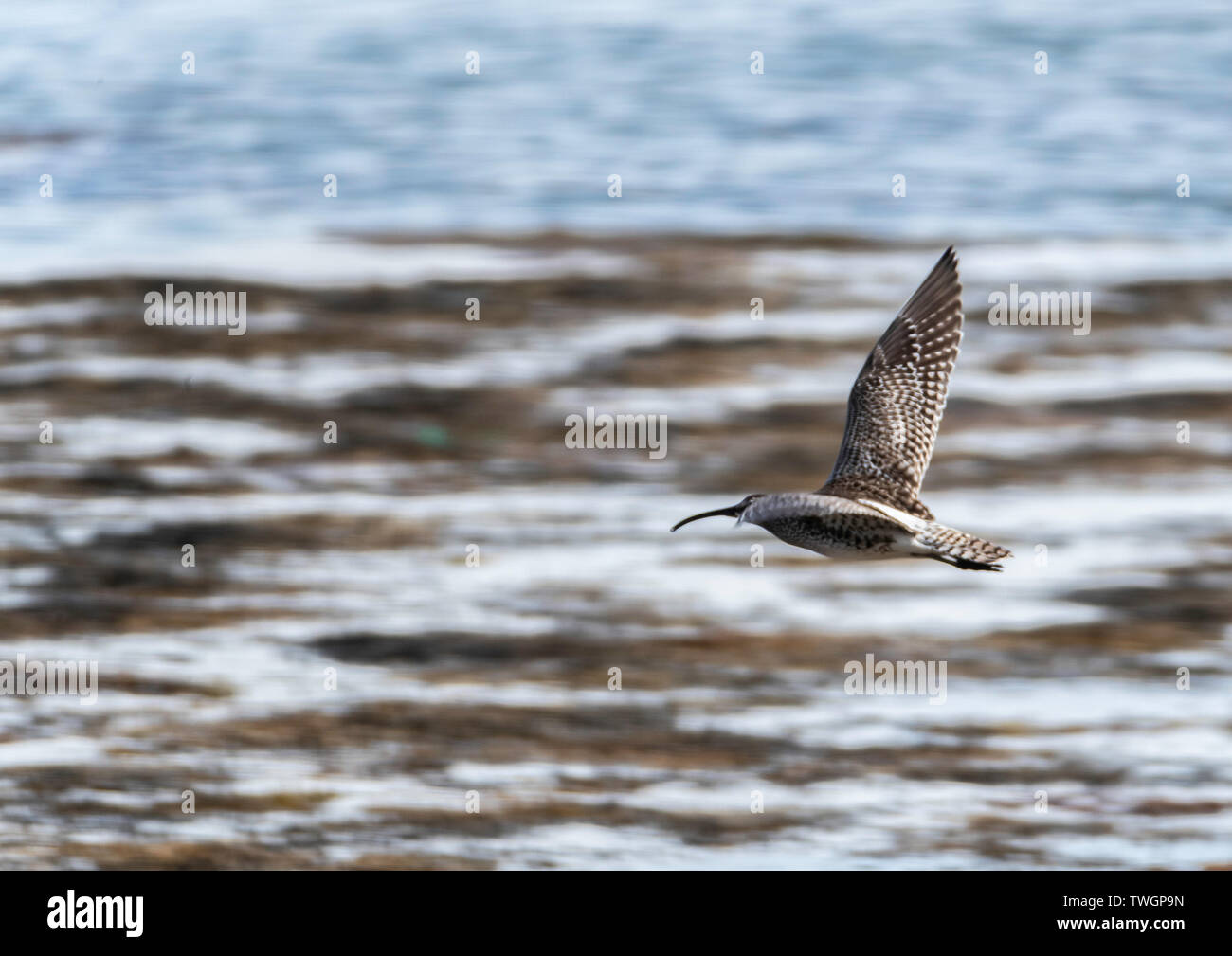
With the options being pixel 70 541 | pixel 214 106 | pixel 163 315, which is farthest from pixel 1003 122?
pixel 70 541

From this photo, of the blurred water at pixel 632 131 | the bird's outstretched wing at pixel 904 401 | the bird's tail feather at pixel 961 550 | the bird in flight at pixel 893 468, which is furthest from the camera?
the blurred water at pixel 632 131

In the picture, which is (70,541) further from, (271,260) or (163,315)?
(271,260)

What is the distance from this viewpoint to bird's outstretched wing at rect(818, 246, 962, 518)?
21.3ft

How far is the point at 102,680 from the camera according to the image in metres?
8.38

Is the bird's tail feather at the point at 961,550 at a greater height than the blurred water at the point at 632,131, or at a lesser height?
lesser

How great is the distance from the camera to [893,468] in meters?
6.56

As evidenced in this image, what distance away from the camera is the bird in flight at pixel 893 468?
18.8 feet

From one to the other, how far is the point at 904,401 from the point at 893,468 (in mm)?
327

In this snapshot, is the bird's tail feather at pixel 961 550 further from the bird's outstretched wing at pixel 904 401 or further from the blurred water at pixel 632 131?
the blurred water at pixel 632 131

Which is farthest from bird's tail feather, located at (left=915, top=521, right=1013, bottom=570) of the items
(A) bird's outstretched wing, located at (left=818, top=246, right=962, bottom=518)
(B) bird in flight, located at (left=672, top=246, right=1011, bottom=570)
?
(A) bird's outstretched wing, located at (left=818, top=246, right=962, bottom=518)

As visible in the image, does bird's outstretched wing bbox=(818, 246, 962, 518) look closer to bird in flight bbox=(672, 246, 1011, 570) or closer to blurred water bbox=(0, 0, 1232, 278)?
bird in flight bbox=(672, 246, 1011, 570)

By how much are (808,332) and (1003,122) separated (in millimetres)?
9790

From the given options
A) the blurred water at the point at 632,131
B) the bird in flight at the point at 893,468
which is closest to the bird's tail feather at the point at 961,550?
the bird in flight at the point at 893,468

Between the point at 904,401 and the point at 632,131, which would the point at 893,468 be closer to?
the point at 904,401
